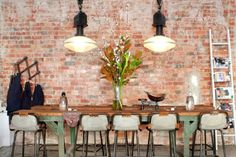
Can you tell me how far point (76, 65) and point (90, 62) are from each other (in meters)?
0.32

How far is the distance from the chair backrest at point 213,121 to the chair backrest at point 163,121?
44cm

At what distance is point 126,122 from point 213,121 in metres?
1.38

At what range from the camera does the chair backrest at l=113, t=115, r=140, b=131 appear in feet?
16.6

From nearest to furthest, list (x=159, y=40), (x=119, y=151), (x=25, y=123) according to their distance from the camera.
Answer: (x=25, y=123) < (x=159, y=40) < (x=119, y=151)

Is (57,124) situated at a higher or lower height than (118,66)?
lower

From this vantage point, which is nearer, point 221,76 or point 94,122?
point 94,122

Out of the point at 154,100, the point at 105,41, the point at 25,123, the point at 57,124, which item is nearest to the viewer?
the point at 25,123

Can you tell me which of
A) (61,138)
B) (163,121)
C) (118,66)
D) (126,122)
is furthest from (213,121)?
(61,138)

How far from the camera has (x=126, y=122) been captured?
16.7ft

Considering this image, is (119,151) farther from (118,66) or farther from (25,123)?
(25,123)

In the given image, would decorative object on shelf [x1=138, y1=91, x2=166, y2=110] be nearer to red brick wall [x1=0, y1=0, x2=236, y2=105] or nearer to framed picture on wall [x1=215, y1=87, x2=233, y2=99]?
red brick wall [x1=0, y1=0, x2=236, y2=105]

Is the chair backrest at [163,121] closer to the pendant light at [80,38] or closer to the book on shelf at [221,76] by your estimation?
the pendant light at [80,38]

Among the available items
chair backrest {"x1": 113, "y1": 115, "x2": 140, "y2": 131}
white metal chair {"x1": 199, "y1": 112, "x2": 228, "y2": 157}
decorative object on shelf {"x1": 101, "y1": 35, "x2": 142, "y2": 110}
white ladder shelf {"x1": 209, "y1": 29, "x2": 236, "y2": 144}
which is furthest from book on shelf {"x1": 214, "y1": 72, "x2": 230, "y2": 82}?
chair backrest {"x1": 113, "y1": 115, "x2": 140, "y2": 131}

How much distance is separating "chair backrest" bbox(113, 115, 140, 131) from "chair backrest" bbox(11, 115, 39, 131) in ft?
4.23
